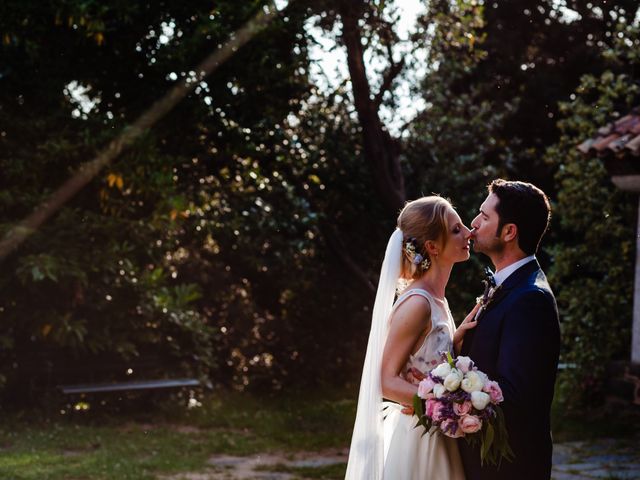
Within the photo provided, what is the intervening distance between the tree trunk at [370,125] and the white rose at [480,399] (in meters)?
8.27

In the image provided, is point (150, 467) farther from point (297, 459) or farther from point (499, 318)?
point (499, 318)

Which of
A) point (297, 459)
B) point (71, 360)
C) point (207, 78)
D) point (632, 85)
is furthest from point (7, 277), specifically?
point (632, 85)

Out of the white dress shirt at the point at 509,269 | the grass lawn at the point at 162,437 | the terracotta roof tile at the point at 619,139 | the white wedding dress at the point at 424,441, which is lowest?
the grass lawn at the point at 162,437

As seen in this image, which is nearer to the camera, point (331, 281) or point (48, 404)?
point (48, 404)

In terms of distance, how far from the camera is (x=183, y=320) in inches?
477

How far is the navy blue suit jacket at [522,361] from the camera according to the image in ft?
10.4

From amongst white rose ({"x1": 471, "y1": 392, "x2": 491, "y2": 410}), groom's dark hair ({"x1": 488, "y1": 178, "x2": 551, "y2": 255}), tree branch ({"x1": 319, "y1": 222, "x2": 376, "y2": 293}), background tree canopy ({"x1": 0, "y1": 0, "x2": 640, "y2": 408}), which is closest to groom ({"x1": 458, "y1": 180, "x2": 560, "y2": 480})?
groom's dark hair ({"x1": 488, "y1": 178, "x2": 551, "y2": 255})

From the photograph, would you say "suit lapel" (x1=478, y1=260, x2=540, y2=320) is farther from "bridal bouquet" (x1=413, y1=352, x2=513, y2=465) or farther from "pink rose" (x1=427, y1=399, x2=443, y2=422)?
"pink rose" (x1=427, y1=399, x2=443, y2=422)

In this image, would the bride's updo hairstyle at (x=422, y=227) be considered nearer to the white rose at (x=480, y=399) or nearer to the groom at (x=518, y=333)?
the groom at (x=518, y=333)

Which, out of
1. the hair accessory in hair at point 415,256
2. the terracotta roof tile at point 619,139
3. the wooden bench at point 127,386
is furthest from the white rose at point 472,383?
the wooden bench at point 127,386

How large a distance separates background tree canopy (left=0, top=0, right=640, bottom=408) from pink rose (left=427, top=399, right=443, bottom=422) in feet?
24.5

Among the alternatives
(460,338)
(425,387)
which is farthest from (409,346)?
(425,387)

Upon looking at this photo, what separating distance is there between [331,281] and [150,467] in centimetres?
643

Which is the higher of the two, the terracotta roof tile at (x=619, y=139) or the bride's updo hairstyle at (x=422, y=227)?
the terracotta roof tile at (x=619, y=139)
